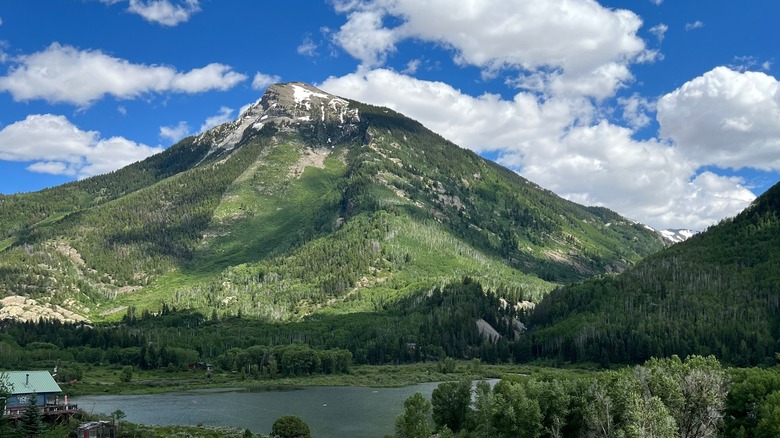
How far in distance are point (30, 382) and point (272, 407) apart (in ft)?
187

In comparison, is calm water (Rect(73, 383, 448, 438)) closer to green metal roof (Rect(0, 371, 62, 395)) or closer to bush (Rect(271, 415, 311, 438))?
bush (Rect(271, 415, 311, 438))

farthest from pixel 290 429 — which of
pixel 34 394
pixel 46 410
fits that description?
pixel 34 394

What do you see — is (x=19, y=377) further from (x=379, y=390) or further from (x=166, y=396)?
(x=379, y=390)

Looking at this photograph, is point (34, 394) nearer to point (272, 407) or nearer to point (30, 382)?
point (30, 382)

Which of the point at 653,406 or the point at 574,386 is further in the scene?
the point at 574,386

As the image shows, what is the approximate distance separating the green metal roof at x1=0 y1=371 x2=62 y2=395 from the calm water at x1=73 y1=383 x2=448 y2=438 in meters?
26.0

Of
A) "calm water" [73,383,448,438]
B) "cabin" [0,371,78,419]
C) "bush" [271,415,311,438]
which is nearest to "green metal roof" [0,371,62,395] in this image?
"cabin" [0,371,78,419]

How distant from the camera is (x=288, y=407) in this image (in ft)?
474

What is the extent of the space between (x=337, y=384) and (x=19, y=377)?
113 m

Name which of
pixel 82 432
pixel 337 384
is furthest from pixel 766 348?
pixel 82 432

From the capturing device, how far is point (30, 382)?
9731 cm

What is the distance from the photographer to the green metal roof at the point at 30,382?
95.2m

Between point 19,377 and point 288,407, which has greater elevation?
point 19,377

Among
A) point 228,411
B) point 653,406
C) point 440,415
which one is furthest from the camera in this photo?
point 228,411
